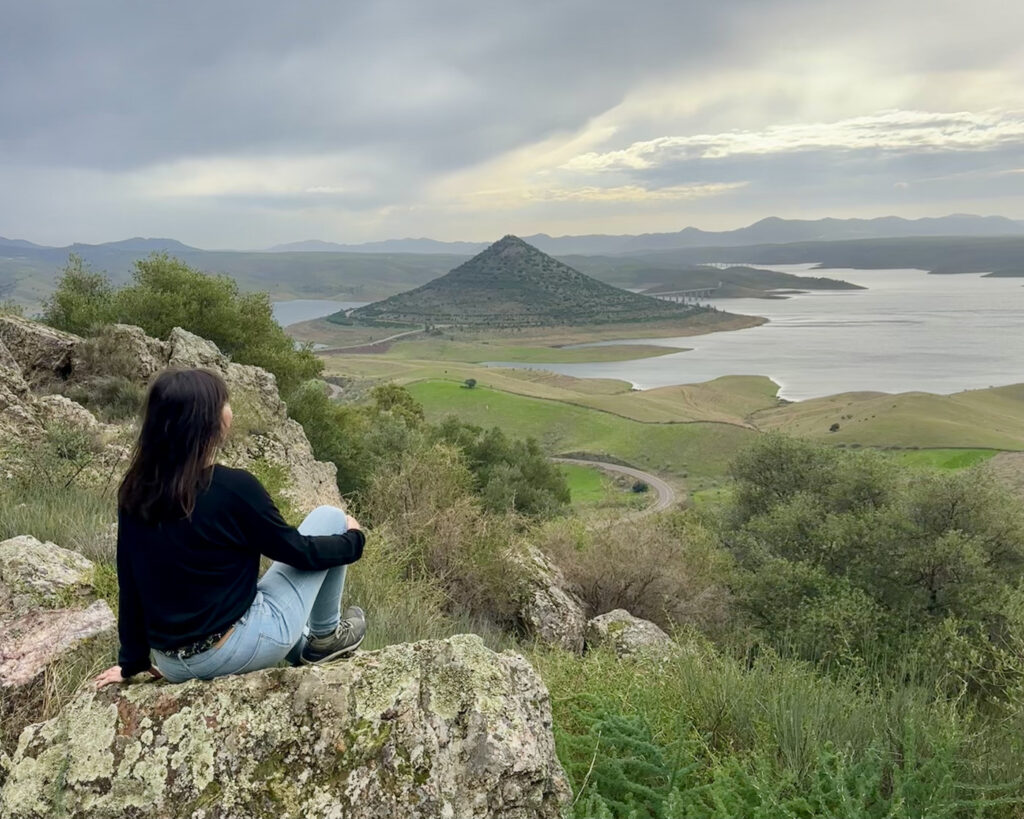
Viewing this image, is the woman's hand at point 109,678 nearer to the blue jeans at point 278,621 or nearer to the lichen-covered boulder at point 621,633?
the blue jeans at point 278,621

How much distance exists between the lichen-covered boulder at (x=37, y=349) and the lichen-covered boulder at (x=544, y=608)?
11132 millimetres

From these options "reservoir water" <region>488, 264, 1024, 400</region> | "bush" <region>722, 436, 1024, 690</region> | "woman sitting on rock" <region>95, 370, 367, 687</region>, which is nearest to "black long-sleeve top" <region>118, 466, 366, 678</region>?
"woman sitting on rock" <region>95, 370, 367, 687</region>

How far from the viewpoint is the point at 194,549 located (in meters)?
2.88

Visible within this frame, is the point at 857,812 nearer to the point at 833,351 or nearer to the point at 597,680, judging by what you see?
the point at 597,680

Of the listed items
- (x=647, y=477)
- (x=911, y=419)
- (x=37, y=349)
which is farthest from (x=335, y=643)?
(x=911, y=419)

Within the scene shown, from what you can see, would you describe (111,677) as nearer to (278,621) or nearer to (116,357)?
(278,621)

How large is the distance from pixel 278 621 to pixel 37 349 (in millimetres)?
14596

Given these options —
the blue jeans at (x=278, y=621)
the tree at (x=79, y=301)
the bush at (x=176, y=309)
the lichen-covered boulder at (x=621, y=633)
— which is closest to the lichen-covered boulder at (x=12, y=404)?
the blue jeans at (x=278, y=621)

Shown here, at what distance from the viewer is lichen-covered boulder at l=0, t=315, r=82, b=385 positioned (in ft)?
45.4

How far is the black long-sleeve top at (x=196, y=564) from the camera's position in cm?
288

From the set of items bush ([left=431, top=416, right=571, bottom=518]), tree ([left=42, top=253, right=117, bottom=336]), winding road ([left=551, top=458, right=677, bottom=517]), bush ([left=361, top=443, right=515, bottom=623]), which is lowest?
winding road ([left=551, top=458, right=677, bottom=517])

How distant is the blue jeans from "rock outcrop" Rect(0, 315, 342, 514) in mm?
6891

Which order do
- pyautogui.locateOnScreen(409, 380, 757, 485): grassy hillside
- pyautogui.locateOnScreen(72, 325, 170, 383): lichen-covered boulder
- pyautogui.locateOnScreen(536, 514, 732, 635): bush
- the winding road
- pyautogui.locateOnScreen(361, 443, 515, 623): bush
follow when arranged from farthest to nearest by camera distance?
1. pyautogui.locateOnScreen(409, 380, 757, 485): grassy hillside
2. the winding road
3. pyautogui.locateOnScreen(72, 325, 170, 383): lichen-covered boulder
4. pyautogui.locateOnScreen(536, 514, 732, 635): bush
5. pyautogui.locateOnScreen(361, 443, 515, 623): bush

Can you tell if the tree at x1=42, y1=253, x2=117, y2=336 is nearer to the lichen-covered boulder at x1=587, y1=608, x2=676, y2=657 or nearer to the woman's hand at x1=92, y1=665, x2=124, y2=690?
the lichen-covered boulder at x1=587, y1=608, x2=676, y2=657
